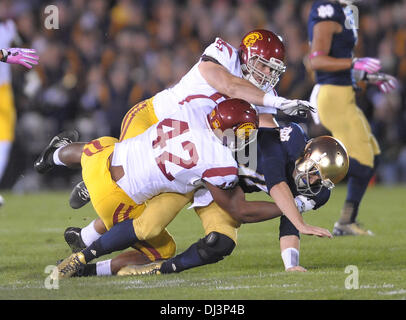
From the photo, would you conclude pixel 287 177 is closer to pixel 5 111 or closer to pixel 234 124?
pixel 234 124

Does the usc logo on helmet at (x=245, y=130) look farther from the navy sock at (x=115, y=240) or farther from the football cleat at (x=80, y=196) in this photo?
the football cleat at (x=80, y=196)

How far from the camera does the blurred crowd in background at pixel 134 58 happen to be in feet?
37.1

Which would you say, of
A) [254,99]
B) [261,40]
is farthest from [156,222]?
[261,40]

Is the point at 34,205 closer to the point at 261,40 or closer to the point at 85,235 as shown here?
the point at 85,235

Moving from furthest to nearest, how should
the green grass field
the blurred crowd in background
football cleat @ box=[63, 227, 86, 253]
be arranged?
the blurred crowd in background → football cleat @ box=[63, 227, 86, 253] → the green grass field

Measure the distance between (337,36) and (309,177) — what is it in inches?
95.7

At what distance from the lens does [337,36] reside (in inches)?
286

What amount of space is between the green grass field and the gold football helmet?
0.51 meters

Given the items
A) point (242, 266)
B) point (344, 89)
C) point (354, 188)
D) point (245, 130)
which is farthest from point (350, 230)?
point (245, 130)

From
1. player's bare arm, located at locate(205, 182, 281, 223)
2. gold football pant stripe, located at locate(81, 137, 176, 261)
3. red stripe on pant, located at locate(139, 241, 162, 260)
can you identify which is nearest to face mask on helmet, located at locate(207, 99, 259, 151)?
player's bare arm, located at locate(205, 182, 281, 223)

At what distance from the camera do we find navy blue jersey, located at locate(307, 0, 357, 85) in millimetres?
7223

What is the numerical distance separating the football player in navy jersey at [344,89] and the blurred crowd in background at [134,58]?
325 cm

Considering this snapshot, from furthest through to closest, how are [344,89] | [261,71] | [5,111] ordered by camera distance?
1. [5,111]
2. [344,89]
3. [261,71]

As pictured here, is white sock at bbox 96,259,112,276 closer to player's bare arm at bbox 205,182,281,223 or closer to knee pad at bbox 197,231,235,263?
knee pad at bbox 197,231,235,263
